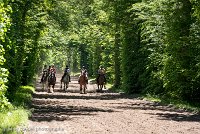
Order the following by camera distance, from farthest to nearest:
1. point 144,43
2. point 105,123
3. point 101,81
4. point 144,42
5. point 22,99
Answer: point 101,81
point 144,43
point 144,42
point 22,99
point 105,123

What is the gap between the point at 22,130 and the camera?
12.1 metres

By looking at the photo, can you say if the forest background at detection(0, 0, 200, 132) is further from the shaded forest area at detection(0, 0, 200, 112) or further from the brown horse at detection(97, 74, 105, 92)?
the brown horse at detection(97, 74, 105, 92)

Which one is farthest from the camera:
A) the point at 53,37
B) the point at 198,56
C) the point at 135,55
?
the point at 53,37

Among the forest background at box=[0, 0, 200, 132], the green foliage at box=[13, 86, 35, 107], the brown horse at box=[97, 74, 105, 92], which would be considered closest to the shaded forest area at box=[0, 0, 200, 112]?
the forest background at box=[0, 0, 200, 132]

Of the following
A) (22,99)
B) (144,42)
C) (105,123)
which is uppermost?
(144,42)

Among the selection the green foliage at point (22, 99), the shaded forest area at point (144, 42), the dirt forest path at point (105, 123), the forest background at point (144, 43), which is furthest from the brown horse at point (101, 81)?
the dirt forest path at point (105, 123)

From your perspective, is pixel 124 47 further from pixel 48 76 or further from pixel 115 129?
pixel 115 129

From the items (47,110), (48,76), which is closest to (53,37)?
(48,76)

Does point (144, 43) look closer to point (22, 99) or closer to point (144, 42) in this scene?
point (144, 42)

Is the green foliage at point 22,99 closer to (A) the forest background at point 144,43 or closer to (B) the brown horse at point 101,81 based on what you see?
(A) the forest background at point 144,43

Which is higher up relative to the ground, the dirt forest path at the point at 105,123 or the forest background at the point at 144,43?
the forest background at the point at 144,43

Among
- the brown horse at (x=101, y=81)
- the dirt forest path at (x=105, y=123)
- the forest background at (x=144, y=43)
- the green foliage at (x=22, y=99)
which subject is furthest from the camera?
the brown horse at (x=101, y=81)

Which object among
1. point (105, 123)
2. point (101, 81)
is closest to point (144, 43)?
point (101, 81)

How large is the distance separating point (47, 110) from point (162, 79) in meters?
11.5
